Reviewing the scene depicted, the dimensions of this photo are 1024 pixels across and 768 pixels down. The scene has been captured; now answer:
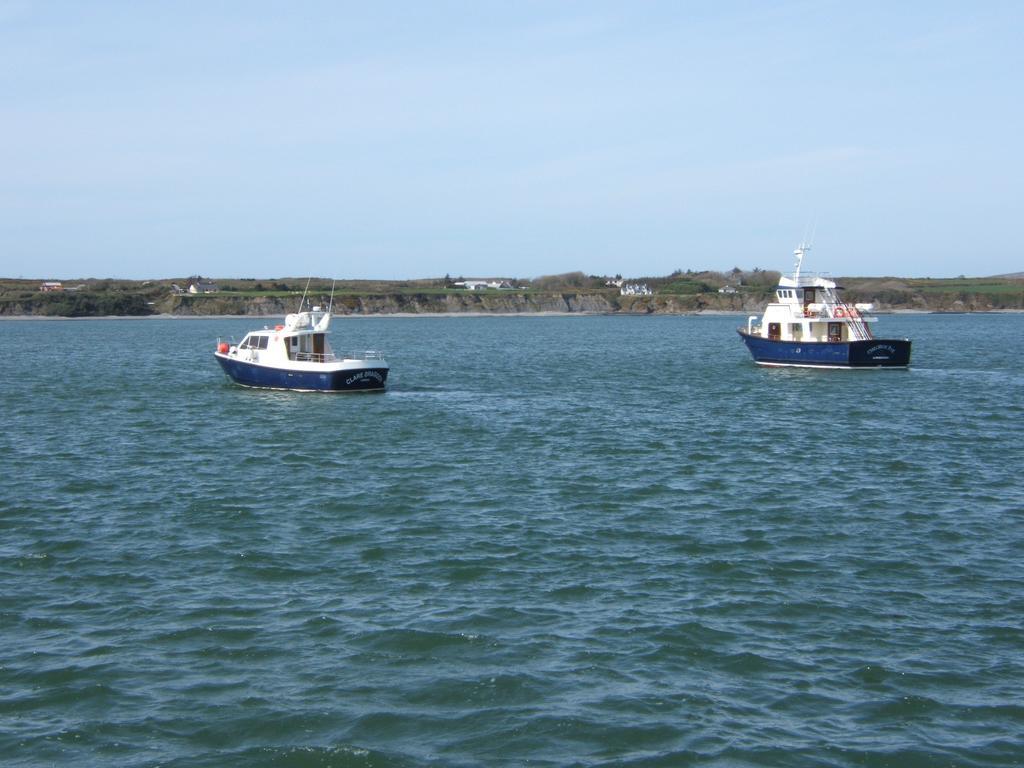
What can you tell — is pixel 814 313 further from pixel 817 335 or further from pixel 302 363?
pixel 302 363

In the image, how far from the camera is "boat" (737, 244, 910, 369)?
60500mm

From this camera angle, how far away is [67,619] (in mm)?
16562

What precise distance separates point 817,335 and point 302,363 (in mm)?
31370

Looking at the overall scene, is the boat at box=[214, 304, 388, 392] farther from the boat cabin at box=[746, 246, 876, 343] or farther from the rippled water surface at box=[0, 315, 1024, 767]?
the boat cabin at box=[746, 246, 876, 343]

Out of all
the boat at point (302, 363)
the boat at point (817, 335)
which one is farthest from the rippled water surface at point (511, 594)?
the boat at point (817, 335)

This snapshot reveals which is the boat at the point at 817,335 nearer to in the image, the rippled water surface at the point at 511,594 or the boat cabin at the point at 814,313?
the boat cabin at the point at 814,313

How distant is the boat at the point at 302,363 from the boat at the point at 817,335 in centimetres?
2568

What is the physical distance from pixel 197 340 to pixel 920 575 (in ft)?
313

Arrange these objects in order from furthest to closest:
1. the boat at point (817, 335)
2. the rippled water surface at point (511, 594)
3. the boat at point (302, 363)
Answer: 1. the boat at point (817, 335)
2. the boat at point (302, 363)
3. the rippled water surface at point (511, 594)

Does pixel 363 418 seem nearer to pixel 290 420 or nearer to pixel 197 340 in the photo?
pixel 290 420

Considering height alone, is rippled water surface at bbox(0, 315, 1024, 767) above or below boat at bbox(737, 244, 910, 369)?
below

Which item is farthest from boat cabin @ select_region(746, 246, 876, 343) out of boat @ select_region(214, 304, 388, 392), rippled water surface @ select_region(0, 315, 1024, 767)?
boat @ select_region(214, 304, 388, 392)

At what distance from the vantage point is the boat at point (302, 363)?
46.8 m

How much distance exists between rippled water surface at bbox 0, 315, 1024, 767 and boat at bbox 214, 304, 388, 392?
8.04 m
